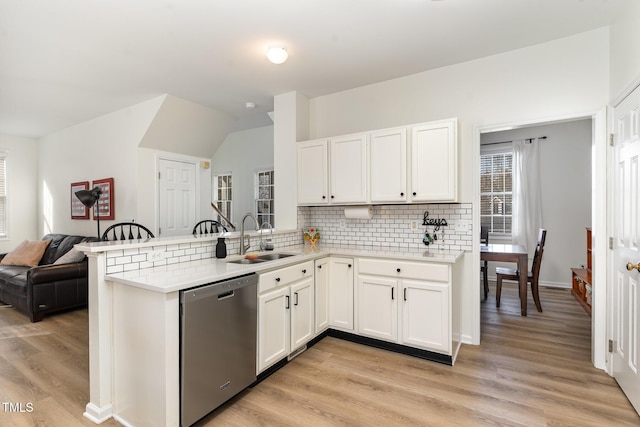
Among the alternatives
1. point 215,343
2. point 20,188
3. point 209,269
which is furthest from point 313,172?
point 20,188

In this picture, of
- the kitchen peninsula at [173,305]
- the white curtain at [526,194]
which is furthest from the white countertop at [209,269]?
the white curtain at [526,194]

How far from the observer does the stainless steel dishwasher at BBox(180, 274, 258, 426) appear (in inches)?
71.5

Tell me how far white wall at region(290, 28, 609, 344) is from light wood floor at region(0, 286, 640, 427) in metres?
0.68

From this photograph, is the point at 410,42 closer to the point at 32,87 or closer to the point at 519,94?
the point at 519,94

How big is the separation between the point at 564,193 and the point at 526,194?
0.54 meters

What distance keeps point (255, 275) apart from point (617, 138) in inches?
114

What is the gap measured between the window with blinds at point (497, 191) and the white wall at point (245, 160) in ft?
13.2

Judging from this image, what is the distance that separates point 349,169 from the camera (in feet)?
11.1

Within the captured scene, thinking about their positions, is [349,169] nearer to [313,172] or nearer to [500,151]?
[313,172]

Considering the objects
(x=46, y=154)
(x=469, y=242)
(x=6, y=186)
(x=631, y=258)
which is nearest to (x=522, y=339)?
(x=469, y=242)

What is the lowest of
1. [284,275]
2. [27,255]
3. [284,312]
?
[284,312]

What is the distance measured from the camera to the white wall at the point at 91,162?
179 inches

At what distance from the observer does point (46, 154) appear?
247 inches

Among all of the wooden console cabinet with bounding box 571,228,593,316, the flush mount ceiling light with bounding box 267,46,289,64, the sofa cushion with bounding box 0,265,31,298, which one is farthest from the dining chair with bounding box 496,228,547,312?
the sofa cushion with bounding box 0,265,31,298
